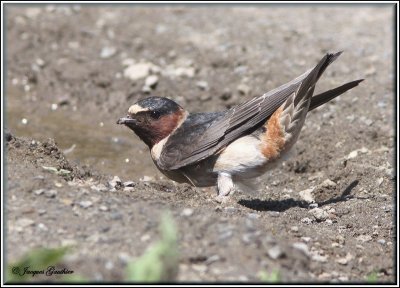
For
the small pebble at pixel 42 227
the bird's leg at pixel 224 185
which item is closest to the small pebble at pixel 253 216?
the bird's leg at pixel 224 185

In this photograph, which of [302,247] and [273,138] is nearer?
[302,247]

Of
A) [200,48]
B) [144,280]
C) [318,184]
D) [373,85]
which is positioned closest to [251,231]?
[144,280]

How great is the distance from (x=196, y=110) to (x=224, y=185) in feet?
10.9

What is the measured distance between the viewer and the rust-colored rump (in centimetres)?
779

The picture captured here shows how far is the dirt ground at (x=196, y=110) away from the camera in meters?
5.21

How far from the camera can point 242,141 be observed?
309 inches

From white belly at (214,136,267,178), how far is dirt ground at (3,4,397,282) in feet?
1.29

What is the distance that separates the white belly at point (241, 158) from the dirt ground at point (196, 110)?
0.39 meters

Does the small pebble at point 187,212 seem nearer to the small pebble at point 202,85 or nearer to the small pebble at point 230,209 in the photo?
the small pebble at point 230,209

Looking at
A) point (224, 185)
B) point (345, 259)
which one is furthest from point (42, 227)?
point (224, 185)

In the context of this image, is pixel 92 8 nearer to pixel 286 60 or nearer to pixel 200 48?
pixel 200 48

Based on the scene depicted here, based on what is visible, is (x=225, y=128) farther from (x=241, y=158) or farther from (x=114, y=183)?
(x=114, y=183)

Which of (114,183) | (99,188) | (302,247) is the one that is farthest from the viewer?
(114,183)
